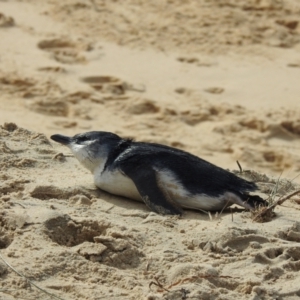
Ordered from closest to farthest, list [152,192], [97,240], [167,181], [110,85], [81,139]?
1. [97,240]
2. [152,192]
3. [167,181]
4. [81,139]
5. [110,85]

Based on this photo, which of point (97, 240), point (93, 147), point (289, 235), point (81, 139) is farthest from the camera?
point (81, 139)

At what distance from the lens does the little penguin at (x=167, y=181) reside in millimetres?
4992

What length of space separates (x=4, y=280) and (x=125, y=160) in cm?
151

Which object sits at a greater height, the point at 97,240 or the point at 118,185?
the point at 97,240

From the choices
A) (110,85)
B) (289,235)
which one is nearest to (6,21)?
(110,85)

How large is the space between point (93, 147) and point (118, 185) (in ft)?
1.31

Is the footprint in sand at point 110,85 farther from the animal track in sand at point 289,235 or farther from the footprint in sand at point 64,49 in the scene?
the animal track in sand at point 289,235

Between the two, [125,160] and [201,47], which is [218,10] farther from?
[125,160]

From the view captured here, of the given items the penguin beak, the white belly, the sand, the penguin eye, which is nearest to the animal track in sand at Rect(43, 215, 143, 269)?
the sand

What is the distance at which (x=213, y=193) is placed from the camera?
16.5ft

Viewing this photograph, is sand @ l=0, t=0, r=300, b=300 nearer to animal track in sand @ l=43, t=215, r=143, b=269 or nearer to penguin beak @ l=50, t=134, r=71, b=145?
animal track in sand @ l=43, t=215, r=143, b=269

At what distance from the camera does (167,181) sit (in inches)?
199

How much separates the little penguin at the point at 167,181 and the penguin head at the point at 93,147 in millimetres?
12

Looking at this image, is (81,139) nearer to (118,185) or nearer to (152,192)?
(118,185)
